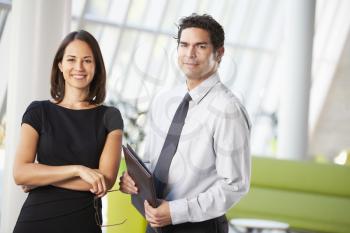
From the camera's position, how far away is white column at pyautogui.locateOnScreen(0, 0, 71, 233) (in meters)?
3.70

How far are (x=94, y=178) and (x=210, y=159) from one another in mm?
445

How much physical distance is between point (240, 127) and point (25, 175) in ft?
2.56

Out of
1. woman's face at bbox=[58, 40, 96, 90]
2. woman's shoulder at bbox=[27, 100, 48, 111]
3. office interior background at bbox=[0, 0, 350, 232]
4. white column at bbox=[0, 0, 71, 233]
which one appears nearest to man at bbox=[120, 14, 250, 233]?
woman's face at bbox=[58, 40, 96, 90]

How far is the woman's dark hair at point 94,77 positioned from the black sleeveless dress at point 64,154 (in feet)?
0.18

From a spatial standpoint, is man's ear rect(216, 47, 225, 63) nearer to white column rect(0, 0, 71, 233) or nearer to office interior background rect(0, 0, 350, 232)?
office interior background rect(0, 0, 350, 232)

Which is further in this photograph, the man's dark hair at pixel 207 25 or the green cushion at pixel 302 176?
the green cushion at pixel 302 176

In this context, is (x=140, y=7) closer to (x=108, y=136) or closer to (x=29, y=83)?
(x=29, y=83)

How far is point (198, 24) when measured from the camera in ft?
7.20

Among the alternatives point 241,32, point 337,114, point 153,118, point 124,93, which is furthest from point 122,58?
point 153,118

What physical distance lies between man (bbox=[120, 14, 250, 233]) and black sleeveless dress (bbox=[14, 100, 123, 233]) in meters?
0.26

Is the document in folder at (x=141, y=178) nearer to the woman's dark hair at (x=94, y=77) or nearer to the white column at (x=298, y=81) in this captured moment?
the woman's dark hair at (x=94, y=77)

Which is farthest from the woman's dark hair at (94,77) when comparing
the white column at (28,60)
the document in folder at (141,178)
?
Result: the white column at (28,60)

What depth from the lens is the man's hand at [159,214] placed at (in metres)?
2.08

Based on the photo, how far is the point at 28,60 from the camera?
3.70 meters
